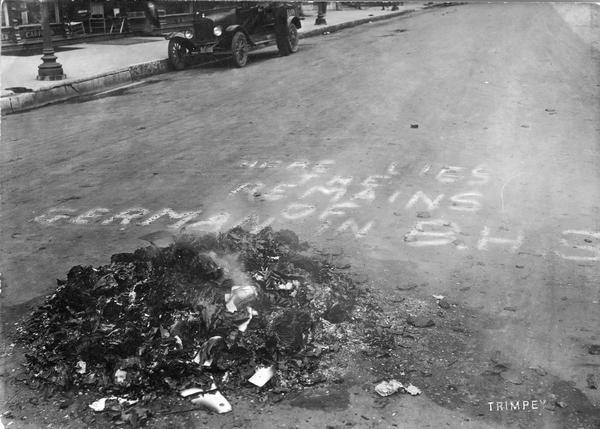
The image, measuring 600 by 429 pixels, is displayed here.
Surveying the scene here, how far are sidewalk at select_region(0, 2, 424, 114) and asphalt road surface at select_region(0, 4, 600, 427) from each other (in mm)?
626

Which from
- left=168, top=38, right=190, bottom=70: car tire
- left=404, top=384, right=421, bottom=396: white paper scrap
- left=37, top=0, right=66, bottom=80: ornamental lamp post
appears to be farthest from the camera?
left=168, top=38, right=190, bottom=70: car tire

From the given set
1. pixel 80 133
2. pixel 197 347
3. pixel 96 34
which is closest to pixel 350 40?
pixel 96 34

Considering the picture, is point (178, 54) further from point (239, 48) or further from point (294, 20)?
point (294, 20)

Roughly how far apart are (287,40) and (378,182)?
401 inches

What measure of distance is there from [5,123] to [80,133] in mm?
1696

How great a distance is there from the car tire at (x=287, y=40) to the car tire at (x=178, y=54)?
2664 mm

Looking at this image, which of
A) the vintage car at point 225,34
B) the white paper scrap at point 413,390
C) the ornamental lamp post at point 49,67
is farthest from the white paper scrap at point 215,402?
the vintage car at point 225,34

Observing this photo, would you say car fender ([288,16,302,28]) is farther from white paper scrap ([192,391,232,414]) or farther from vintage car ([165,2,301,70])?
white paper scrap ([192,391,232,414])

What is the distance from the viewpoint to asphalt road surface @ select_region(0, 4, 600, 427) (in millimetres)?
4449

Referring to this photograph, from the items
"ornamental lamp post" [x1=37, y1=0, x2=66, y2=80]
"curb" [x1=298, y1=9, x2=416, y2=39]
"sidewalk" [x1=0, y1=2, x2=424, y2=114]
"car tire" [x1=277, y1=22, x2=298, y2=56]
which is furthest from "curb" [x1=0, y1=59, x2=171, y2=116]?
A: "curb" [x1=298, y1=9, x2=416, y2=39]

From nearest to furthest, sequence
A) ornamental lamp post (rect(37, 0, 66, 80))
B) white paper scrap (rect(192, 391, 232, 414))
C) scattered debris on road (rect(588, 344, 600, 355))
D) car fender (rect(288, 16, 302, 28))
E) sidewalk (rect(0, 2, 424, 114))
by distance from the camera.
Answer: white paper scrap (rect(192, 391, 232, 414)) < scattered debris on road (rect(588, 344, 600, 355)) < sidewalk (rect(0, 2, 424, 114)) < ornamental lamp post (rect(37, 0, 66, 80)) < car fender (rect(288, 16, 302, 28))

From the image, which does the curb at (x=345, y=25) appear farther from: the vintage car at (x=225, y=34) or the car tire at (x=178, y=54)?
the car tire at (x=178, y=54)

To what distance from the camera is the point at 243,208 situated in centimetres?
614

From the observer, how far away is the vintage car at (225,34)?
46.7 feet
